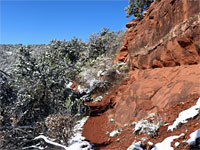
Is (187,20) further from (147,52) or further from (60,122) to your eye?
(60,122)

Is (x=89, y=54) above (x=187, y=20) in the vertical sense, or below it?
above

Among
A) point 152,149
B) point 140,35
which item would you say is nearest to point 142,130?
point 152,149

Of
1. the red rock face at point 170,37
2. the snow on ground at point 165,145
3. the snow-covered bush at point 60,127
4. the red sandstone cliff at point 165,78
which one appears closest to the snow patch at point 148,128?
the red sandstone cliff at point 165,78

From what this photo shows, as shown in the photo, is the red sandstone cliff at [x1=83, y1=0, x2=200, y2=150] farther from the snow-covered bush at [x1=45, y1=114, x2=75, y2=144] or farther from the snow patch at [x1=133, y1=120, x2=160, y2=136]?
the snow-covered bush at [x1=45, y1=114, x2=75, y2=144]

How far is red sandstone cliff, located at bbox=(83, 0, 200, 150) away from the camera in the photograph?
17.3ft

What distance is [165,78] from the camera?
7.15 m

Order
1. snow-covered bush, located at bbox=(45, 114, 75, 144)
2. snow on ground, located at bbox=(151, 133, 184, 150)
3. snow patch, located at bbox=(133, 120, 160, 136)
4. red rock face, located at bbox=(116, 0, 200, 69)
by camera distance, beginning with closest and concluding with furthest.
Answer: snow on ground, located at bbox=(151, 133, 184, 150) < snow patch, located at bbox=(133, 120, 160, 136) < snow-covered bush, located at bbox=(45, 114, 75, 144) < red rock face, located at bbox=(116, 0, 200, 69)

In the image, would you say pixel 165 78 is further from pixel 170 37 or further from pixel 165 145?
pixel 165 145

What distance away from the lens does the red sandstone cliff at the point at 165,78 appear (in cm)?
528

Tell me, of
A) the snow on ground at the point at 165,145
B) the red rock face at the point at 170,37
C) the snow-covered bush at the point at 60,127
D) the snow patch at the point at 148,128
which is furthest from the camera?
the red rock face at the point at 170,37

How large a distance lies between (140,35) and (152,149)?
8704 millimetres

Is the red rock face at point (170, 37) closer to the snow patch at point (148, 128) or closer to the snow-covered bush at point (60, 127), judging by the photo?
the snow patch at point (148, 128)

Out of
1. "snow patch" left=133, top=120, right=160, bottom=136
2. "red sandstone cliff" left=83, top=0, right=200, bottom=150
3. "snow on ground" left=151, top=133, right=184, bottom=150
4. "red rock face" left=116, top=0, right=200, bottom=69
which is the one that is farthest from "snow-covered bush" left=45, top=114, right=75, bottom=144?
"red rock face" left=116, top=0, right=200, bottom=69

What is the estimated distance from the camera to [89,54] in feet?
85.8
